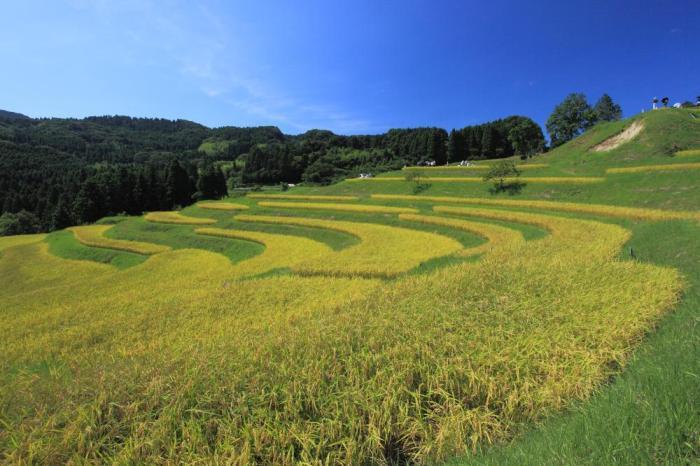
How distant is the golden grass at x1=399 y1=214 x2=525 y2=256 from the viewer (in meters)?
15.6

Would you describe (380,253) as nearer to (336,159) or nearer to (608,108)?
(608,108)

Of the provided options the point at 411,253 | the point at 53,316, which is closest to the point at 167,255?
the point at 53,316

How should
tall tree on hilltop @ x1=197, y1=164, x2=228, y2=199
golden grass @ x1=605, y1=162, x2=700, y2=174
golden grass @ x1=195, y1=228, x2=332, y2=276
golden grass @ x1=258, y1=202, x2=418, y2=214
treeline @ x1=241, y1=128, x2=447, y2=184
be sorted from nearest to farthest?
golden grass @ x1=195, y1=228, x2=332, y2=276
golden grass @ x1=605, y1=162, x2=700, y2=174
golden grass @ x1=258, y1=202, x2=418, y2=214
tall tree on hilltop @ x1=197, y1=164, x2=228, y2=199
treeline @ x1=241, y1=128, x2=447, y2=184

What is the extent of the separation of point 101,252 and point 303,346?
33282mm

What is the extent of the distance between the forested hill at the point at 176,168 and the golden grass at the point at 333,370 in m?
72.2

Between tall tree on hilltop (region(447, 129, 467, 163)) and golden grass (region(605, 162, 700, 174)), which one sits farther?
tall tree on hilltop (region(447, 129, 467, 163))

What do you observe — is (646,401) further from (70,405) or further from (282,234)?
(282,234)

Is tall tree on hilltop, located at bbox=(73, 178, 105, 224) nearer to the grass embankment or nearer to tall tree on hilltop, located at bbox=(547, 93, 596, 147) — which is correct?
the grass embankment

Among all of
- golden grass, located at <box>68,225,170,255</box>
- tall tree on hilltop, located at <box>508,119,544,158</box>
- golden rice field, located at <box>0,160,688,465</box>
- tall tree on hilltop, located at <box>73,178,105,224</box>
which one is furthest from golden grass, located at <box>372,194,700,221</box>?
tall tree on hilltop, located at <box>73,178,105,224</box>

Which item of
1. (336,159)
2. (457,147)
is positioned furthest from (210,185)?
(457,147)

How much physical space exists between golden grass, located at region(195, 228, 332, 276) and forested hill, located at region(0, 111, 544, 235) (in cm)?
5018

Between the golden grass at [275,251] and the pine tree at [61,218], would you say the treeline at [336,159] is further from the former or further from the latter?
the golden grass at [275,251]

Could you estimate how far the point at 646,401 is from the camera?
3305 mm

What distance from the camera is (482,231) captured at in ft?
67.5
